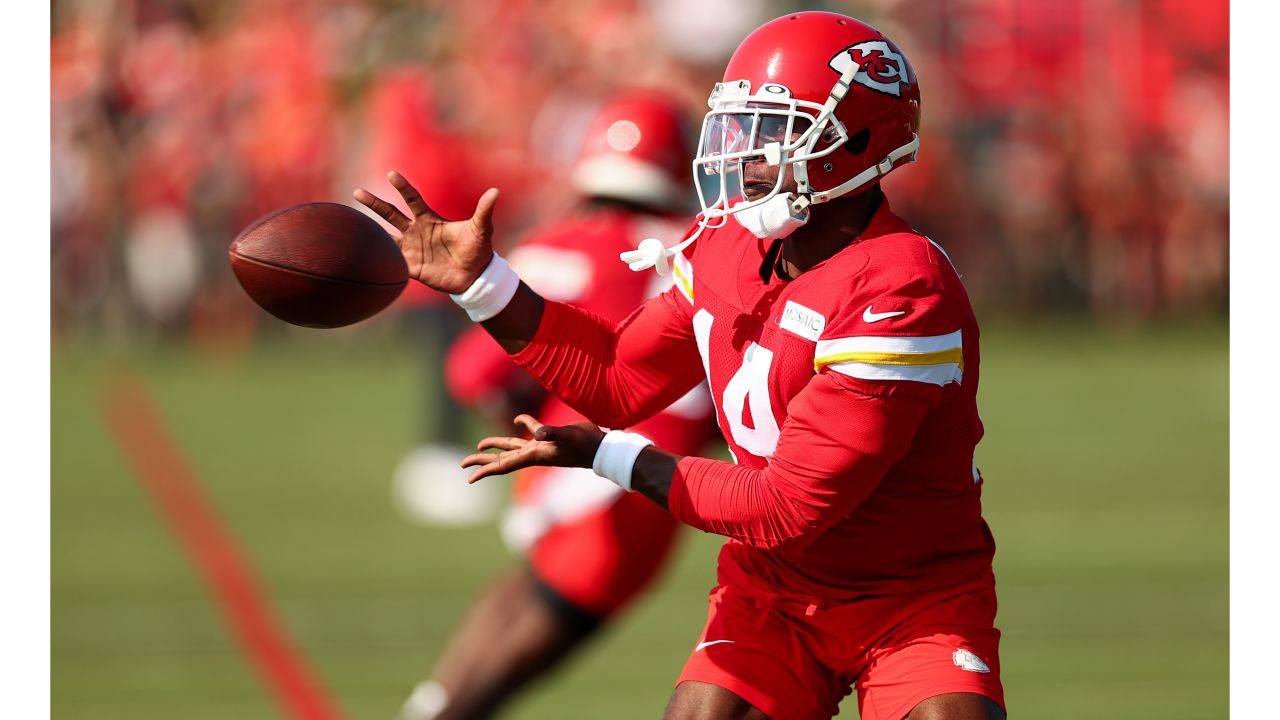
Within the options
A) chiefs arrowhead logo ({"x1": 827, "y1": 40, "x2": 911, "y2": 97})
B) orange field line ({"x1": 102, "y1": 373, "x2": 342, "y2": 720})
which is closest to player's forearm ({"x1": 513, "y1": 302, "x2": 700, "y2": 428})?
chiefs arrowhead logo ({"x1": 827, "y1": 40, "x2": 911, "y2": 97})

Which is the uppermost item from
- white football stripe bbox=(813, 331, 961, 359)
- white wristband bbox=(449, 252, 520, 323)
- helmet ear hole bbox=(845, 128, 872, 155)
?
helmet ear hole bbox=(845, 128, 872, 155)

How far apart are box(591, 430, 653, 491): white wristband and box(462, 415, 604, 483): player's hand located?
1 cm

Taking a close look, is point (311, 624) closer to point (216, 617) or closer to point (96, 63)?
point (216, 617)

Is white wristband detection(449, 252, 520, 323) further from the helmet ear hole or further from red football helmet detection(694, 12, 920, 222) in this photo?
the helmet ear hole

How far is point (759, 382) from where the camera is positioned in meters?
3.55

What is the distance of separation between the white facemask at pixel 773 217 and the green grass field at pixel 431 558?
3037 mm

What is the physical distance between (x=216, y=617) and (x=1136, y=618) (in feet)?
13.2

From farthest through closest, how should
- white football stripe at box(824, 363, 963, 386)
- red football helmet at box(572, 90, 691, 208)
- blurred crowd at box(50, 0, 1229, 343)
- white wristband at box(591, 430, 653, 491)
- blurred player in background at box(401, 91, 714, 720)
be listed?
blurred crowd at box(50, 0, 1229, 343)
red football helmet at box(572, 90, 691, 208)
blurred player in background at box(401, 91, 714, 720)
white wristband at box(591, 430, 653, 491)
white football stripe at box(824, 363, 963, 386)

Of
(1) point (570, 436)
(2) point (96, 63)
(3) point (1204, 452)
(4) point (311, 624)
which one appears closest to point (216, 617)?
(4) point (311, 624)

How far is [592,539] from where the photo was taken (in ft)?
16.6

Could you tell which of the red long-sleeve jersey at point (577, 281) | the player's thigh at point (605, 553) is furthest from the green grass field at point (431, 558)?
the red long-sleeve jersey at point (577, 281)

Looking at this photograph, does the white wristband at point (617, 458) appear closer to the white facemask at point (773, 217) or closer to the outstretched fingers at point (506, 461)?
the outstretched fingers at point (506, 461)

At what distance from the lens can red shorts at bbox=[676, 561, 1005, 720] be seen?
3.44 m

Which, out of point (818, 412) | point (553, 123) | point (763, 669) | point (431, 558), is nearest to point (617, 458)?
point (818, 412)
